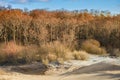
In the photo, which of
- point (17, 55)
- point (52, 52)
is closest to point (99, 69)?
point (52, 52)

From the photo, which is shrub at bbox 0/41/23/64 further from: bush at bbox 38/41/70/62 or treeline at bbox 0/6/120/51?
treeline at bbox 0/6/120/51

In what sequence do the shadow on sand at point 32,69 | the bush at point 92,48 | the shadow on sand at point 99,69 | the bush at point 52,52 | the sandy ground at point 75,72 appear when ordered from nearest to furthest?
the sandy ground at point 75,72
the shadow on sand at point 99,69
the shadow on sand at point 32,69
the bush at point 52,52
the bush at point 92,48

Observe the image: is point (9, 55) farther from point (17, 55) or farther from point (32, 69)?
point (32, 69)

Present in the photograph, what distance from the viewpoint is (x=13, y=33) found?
4572cm

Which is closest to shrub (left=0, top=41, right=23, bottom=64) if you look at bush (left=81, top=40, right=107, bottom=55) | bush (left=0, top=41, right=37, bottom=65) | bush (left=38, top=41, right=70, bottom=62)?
bush (left=0, top=41, right=37, bottom=65)

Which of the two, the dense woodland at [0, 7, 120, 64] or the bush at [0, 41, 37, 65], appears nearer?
the bush at [0, 41, 37, 65]

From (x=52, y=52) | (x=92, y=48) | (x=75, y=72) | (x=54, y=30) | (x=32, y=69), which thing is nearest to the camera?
(x=75, y=72)

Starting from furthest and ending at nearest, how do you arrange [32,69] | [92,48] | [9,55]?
1. [92,48]
2. [9,55]
3. [32,69]

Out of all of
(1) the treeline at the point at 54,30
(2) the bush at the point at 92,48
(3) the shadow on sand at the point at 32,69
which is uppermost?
(1) the treeline at the point at 54,30

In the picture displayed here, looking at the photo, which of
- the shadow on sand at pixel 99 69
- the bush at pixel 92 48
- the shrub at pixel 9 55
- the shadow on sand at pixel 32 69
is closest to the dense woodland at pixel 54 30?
the bush at pixel 92 48

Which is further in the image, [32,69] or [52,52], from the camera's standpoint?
[52,52]

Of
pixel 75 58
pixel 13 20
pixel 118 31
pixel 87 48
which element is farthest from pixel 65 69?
pixel 13 20

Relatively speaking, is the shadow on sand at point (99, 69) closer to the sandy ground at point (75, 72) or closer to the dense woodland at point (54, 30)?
the sandy ground at point (75, 72)

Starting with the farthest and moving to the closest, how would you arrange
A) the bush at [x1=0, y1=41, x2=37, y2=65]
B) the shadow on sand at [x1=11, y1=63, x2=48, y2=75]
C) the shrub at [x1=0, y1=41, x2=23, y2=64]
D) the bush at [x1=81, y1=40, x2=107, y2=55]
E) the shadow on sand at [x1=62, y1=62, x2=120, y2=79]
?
1. the bush at [x1=81, y1=40, x2=107, y2=55]
2. the shrub at [x1=0, y1=41, x2=23, y2=64]
3. the bush at [x1=0, y1=41, x2=37, y2=65]
4. the shadow on sand at [x1=11, y1=63, x2=48, y2=75]
5. the shadow on sand at [x1=62, y1=62, x2=120, y2=79]
